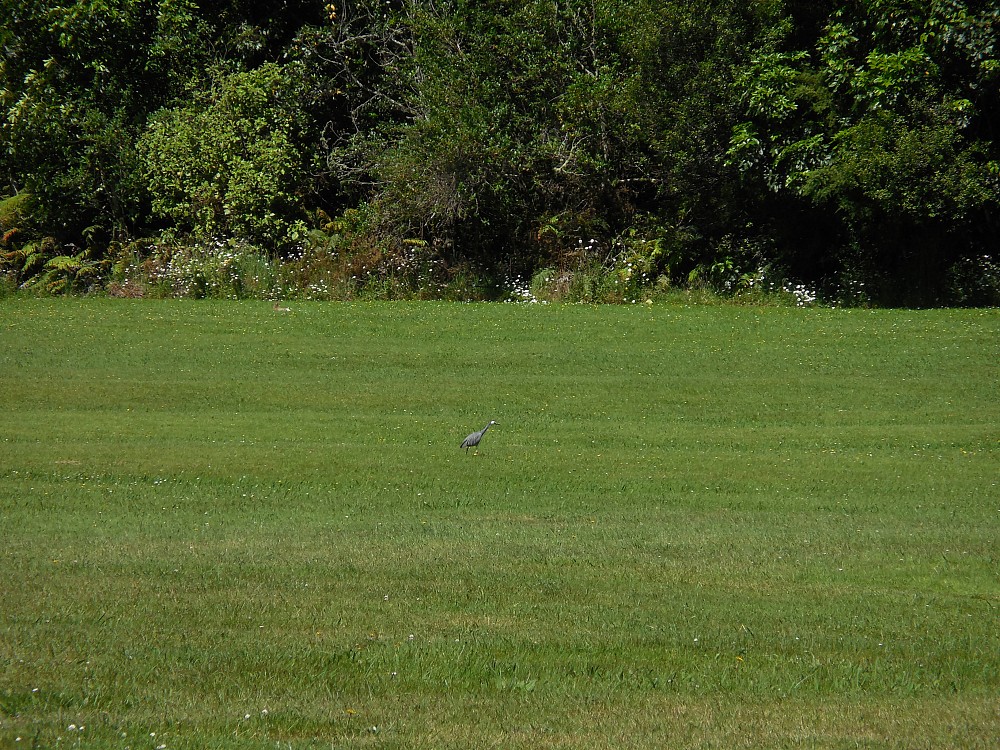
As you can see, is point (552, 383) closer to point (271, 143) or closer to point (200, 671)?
point (200, 671)

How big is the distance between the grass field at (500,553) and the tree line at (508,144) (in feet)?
25.4

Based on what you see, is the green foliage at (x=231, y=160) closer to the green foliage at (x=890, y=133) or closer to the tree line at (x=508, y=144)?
the tree line at (x=508, y=144)

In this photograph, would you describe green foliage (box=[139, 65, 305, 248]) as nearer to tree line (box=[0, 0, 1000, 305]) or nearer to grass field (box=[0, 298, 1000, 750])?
tree line (box=[0, 0, 1000, 305])

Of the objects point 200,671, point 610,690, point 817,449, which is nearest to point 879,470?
point 817,449

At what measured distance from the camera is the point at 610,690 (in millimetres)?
5430

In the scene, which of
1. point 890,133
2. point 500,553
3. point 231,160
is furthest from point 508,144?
point 500,553

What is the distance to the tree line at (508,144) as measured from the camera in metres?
24.9

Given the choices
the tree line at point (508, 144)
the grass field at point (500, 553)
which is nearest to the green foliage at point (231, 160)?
the tree line at point (508, 144)

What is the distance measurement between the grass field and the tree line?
773cm

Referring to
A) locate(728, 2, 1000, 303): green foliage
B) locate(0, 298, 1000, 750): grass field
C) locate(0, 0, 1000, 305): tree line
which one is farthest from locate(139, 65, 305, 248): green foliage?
locate(728, 2, 1000, 303): green foliage

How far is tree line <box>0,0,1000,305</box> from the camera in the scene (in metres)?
24.9

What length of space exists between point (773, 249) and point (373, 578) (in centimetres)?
2284

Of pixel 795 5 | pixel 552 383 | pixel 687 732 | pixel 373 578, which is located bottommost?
pixel 552 383

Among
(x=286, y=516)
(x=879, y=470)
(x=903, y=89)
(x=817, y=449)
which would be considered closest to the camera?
(x=286, y=516)
